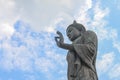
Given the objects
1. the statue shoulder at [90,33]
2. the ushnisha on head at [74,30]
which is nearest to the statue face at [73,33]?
the ushnisha on head at [74,30]

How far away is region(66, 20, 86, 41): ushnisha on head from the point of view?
14.2 m

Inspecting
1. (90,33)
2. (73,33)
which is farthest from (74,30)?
(90,33)

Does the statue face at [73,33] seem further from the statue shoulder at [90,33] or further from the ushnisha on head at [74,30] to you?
the statue shoulder at [90,33]

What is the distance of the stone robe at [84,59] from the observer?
13.0 m

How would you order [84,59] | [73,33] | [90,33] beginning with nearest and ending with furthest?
1. [84,59]
2. [90,33]
3. [73,33]

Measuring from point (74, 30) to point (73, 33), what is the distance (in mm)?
128

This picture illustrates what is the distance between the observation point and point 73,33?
14188mm

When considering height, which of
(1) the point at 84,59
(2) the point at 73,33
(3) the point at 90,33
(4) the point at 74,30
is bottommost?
(1) the point at 84,59

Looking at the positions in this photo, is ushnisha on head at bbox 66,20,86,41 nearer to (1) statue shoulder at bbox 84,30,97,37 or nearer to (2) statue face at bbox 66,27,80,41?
(2) statue face at bbox 66,27,80,41

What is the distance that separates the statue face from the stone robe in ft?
1.48

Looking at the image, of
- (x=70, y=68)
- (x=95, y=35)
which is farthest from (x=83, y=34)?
(x=70, y=68)

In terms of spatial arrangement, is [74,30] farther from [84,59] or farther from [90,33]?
[84,59]

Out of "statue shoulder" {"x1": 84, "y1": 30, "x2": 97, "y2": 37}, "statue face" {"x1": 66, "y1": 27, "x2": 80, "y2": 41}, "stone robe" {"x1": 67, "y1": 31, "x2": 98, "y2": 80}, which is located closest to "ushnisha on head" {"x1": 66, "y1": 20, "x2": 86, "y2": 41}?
"statue face" {"x1": 66, "y1": 27, "x2": 80, "y2": 41}

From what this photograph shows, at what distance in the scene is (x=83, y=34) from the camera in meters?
13.9
